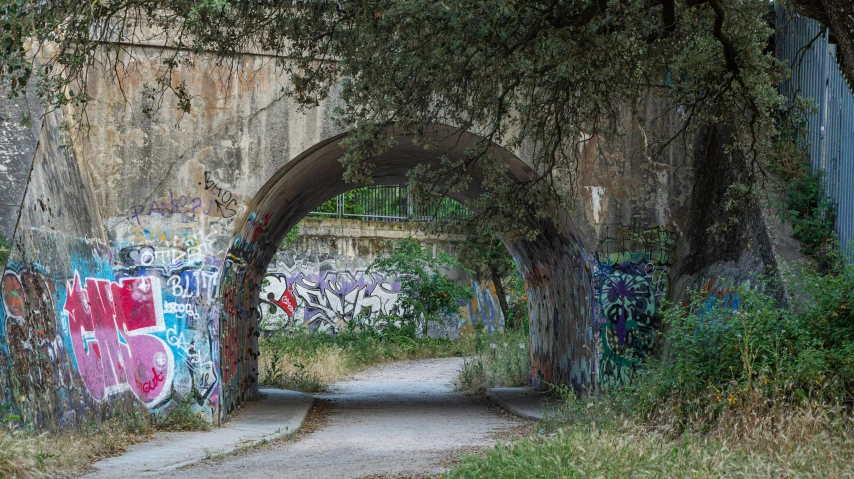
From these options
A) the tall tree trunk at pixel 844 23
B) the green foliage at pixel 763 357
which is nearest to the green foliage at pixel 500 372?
the green foliage at pixel 763 357

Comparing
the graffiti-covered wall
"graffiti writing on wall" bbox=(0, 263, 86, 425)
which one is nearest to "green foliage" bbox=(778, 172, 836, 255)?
"graffiti writing on wall" bbox=(0, 263, 86, 425)

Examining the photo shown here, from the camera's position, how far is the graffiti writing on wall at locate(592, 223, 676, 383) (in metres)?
11.8

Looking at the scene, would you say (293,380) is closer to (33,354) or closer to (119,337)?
(119,337)

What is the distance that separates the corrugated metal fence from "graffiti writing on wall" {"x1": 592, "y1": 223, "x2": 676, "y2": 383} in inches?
90.7

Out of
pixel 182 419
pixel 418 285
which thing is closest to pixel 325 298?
pixel 418 285

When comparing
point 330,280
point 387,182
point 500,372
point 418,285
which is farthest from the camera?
point 418,285

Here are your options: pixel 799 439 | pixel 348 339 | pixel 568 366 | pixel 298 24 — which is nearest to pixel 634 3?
pixel 298 24

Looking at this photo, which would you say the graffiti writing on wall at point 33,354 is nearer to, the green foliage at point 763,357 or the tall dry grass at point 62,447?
the tall dry grass at point 62,447

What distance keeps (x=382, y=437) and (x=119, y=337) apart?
3.35 m

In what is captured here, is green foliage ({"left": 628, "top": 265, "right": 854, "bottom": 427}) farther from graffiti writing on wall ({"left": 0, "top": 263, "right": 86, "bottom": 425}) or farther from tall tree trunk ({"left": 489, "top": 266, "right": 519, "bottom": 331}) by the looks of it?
tall tree trunk ({"left": 489, "top": 266, "right": 519, "bottom": 331})

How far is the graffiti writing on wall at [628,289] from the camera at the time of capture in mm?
11820

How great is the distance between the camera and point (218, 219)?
37.3ft

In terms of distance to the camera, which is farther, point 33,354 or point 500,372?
point 500,372

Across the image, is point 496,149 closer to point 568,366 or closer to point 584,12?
point 568,366
